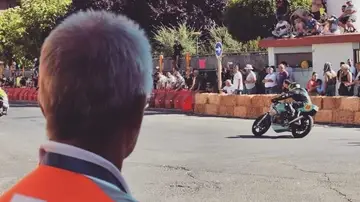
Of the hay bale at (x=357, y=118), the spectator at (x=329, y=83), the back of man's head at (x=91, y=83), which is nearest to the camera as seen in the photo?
the back of man's head at (x=91, y=83)

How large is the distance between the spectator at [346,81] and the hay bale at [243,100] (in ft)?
8.11

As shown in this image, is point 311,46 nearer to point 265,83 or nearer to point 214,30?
point 265,83

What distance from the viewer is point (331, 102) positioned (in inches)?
674

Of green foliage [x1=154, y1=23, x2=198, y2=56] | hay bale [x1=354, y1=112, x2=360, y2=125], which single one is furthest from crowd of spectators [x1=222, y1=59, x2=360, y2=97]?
green foliage [x1=154, y1=23, x2=198, y2=56]

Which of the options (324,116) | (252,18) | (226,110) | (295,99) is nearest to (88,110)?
(295,99)

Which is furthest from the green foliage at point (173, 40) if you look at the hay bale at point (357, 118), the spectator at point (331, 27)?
the hay bale at point (357, 118)

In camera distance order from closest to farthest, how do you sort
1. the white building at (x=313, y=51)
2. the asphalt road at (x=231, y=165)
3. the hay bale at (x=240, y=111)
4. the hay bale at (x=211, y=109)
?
the asphalt road at (x=231, y=165) < the hay bale at (x=240, y=111) < the hay bale at (x=211, y=109) < the white building at (x=313, y=51)

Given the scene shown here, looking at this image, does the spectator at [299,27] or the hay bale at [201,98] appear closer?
the hay bale at [201,98]

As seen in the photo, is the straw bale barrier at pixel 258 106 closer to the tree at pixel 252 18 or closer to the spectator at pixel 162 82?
the spectator at pixel 162 82

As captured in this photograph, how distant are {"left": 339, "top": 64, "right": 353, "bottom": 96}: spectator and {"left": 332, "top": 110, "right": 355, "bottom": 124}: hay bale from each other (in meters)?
1.51

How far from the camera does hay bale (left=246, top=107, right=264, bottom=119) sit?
1900cm

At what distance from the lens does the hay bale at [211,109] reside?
20875 millimetres

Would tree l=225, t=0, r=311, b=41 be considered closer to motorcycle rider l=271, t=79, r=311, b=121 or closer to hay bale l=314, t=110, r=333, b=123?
hay bale l=314, t=110, r=333, b=123

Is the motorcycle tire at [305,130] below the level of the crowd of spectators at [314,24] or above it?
below
